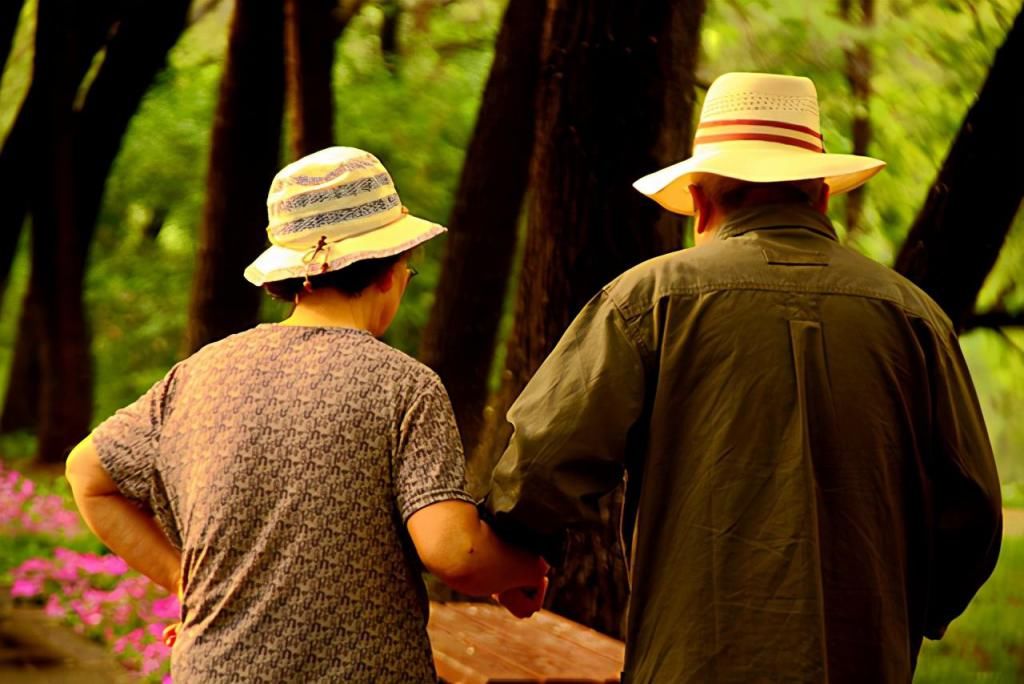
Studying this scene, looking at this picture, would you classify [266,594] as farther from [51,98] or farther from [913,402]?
[51,98]

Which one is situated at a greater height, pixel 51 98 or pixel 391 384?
pixel 391 384

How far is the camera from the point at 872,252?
1210 cm

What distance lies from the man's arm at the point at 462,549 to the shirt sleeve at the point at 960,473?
0.89 meters

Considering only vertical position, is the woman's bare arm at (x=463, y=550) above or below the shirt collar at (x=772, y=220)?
below

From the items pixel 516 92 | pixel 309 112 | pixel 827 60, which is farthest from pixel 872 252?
pixel 309 112

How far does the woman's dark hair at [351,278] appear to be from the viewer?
303cm

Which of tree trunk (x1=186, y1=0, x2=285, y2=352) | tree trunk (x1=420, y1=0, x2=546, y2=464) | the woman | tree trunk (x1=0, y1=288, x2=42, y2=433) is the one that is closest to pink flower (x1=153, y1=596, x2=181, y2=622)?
tree trunk (x1=186, y1=0, x2=285, y2=352)

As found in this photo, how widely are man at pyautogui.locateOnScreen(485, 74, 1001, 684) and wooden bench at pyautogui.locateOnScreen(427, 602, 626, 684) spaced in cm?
93

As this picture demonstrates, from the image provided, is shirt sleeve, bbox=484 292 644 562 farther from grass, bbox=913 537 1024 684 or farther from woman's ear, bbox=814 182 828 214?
grass, bbox=913 537 1024 684

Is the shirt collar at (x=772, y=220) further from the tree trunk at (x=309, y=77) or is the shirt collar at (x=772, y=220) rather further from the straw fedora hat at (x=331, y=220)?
the tree trunk at (x=309, y=77)

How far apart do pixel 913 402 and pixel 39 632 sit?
22.8 ft

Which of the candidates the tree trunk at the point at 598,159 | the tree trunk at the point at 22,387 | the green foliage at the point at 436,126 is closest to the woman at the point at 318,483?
the tree trunk at the point at 598,159

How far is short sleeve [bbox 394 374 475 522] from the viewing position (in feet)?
9.32

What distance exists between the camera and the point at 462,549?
9.47ft
